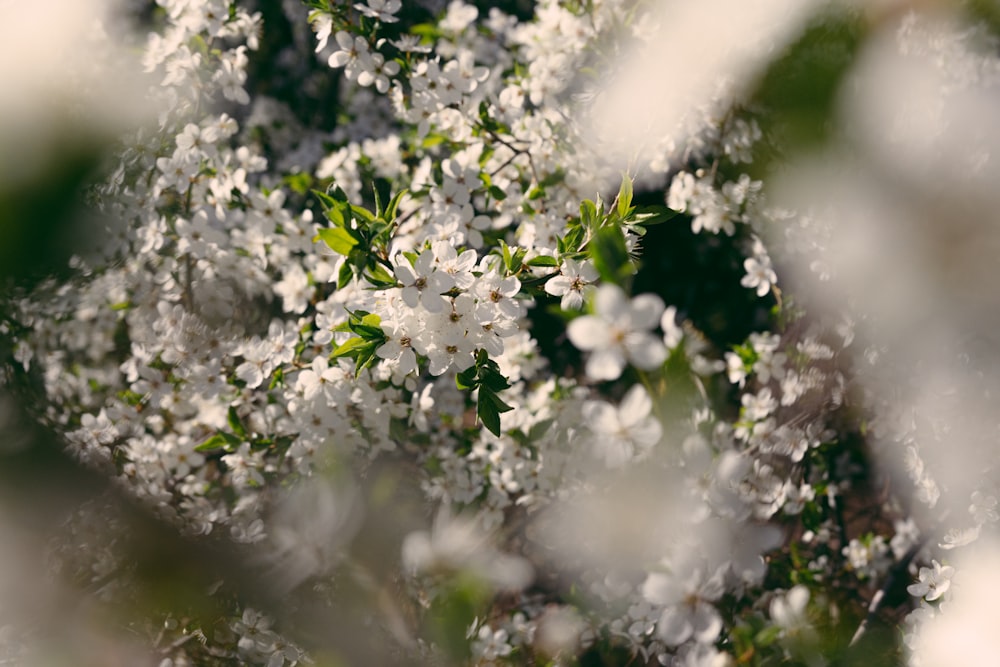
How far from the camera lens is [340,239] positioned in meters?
1.22

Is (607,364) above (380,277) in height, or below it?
above

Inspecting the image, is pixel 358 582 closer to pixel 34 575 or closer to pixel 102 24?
pixel 34 575

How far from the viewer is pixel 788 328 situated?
93.6 inches

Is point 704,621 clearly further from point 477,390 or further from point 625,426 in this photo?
point 477,390

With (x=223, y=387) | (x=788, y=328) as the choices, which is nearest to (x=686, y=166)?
(x=788, y=328)

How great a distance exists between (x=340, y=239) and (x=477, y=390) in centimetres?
45

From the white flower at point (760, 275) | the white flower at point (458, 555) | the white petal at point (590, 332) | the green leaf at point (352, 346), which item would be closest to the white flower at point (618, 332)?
the white petal at point (590, 332)

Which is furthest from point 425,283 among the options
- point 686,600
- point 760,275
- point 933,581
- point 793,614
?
point 933,581

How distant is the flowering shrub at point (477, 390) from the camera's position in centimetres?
178

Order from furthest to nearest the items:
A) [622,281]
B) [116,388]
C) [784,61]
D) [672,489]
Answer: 1. [784,61]
2. [116,388]
3. [672,489]
4. [622,281]

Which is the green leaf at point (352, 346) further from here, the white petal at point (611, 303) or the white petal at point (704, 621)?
the white petal at point (704, 621)

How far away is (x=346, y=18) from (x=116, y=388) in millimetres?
1481

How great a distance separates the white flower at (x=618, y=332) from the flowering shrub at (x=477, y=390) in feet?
1.61

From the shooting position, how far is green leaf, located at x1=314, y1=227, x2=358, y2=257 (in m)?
1.21
